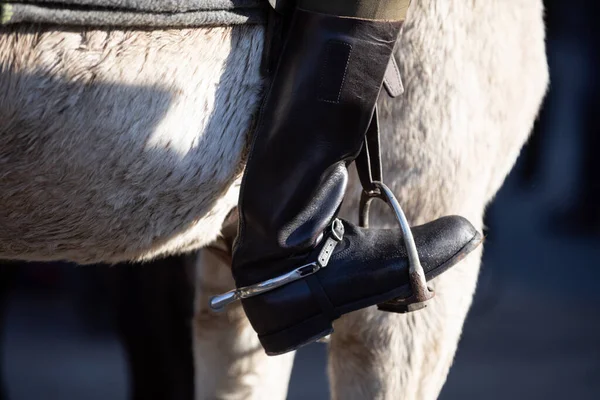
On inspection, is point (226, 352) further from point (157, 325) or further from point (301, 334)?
point (301, 334)

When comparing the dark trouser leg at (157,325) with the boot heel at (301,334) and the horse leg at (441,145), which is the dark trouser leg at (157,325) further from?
the boot heel at (301,334)

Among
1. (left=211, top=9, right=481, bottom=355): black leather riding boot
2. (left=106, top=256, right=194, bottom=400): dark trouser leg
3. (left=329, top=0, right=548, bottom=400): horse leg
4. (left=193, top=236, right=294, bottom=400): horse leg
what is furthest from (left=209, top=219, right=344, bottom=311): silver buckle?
(left=106, top=256, right=194, bottom=400): dark trouser leg

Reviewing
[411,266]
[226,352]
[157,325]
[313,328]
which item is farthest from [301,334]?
[157,325]

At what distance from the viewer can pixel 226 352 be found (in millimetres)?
2203

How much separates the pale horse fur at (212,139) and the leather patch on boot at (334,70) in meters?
0.12

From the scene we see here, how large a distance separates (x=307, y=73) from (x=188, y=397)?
60.2 inches

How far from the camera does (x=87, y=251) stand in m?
1.48

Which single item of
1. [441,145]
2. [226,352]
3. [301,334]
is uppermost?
[441,145]

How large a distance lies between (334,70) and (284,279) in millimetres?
348

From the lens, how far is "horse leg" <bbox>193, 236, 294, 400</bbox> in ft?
7.13

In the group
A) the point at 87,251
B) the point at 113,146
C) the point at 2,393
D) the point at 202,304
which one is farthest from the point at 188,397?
the point at 113,146

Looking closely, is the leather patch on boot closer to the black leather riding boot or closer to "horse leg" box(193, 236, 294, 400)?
the black leather riding boot

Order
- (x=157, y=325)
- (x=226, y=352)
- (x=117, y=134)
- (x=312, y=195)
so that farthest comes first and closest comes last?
1. (x=157, y=325)
2. (x=226, y=352)
3. (x=312, y=195)
4. (x=117, y=134)

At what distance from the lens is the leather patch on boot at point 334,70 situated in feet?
4.71
